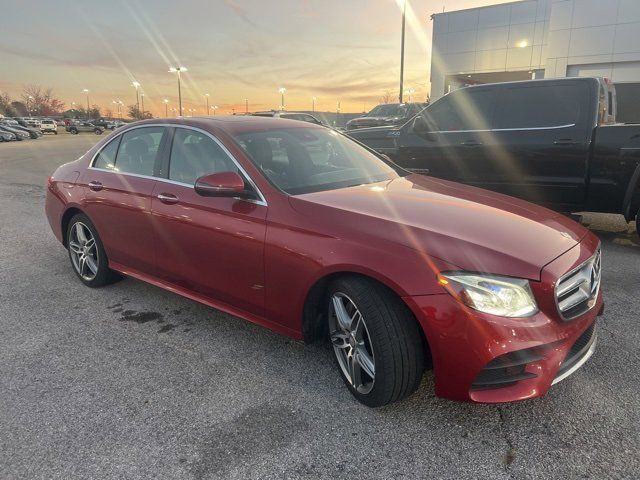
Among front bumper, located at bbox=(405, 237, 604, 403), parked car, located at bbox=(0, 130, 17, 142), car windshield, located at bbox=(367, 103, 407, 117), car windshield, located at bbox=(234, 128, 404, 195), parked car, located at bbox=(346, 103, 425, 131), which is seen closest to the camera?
front bumper, located at bbox=(405, 237, 604, 403)

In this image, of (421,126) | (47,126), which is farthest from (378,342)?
(47,126)

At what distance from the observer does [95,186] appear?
435 cm

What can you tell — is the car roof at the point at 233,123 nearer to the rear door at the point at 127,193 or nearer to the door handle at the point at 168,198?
the rear door at the point at 127,193

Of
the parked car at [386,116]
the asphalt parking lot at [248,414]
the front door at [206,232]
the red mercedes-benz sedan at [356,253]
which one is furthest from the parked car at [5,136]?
the front door at [206,232]

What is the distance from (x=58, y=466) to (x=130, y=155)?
2632 mm

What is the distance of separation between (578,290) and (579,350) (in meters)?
0.30

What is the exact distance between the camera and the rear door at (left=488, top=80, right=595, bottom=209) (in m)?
5.85

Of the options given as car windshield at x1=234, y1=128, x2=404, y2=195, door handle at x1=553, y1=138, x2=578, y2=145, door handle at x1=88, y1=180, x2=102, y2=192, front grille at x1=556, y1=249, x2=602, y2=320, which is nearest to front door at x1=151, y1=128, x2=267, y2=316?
car windshield at x1=234, y1=128, x2=404, y2=195

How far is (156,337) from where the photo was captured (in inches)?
143

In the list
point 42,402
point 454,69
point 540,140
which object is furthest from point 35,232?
point 454,69

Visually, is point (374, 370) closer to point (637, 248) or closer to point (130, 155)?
point (130, 155)

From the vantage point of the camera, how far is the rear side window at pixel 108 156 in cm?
438

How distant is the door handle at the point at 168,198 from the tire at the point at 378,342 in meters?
1.48

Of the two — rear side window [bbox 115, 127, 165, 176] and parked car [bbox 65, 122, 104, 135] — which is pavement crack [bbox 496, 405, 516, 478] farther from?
parked car [bbox 65, 122, 104, 135]
